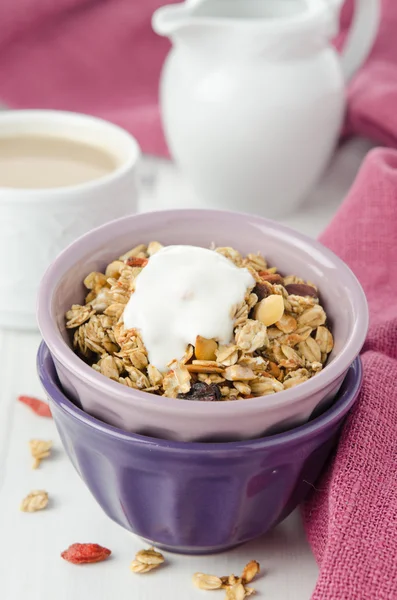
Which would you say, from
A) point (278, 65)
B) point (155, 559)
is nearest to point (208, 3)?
point (278, 65)

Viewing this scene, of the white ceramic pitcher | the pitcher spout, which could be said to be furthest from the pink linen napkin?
the pitcher spout

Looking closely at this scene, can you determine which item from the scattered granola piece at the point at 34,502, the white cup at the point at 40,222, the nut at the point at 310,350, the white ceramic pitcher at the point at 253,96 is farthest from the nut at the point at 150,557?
the white ceramic pitcher at the point at 253,96

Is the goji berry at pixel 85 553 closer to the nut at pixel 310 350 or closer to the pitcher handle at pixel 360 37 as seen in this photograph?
the nut at pixel 310 350

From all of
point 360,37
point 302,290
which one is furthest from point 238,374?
point 360,37

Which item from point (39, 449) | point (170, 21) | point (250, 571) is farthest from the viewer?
point (170, 21)

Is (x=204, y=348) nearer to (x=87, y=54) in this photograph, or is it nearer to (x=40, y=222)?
(x=40, y=222)

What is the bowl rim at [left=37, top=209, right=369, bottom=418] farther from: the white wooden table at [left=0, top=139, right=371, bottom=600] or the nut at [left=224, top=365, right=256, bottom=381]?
the white wooden table at [left=0, top=139, right=371, bottom=600]
